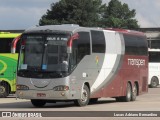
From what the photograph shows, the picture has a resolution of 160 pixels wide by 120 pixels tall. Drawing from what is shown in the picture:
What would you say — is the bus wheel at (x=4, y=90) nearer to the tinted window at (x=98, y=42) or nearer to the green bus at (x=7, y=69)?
the green bus at (x=7, y=69)

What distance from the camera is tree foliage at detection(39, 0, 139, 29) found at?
3428 inches

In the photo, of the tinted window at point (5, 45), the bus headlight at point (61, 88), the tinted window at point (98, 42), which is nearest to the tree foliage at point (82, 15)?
the tinted window at point (5, 45)

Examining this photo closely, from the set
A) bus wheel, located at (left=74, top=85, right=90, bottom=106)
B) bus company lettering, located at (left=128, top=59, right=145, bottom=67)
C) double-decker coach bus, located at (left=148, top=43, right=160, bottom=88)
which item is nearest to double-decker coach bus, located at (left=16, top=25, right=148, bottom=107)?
bus wheel, located at (left=74, top=85, right=90, bottom=106)

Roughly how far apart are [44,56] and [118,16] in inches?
3100

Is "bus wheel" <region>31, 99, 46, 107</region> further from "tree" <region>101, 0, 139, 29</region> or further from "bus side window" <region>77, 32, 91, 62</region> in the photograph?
"tree" <region>101, 0, 139, 29</region>

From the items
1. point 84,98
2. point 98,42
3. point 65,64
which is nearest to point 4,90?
point 98,42

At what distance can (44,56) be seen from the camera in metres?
24.4

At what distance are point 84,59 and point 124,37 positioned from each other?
4.73 metres

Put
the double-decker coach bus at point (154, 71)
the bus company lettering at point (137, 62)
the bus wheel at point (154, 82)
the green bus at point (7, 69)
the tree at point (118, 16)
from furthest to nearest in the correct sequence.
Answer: the tree at point (118, 16) → the bus wheel at point (154, 82) → the double-decker coach bus at point (154, 71) → the green bus at point (7, 69) → the bus company lettering at point (137, 62)

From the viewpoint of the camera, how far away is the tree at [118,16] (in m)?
96.0

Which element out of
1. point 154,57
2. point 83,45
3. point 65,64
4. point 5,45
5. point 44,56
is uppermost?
point 5,45

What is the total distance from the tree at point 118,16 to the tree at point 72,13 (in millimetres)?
5544

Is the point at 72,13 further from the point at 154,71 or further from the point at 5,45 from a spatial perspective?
the point at 5,45

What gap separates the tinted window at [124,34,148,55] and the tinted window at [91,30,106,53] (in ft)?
9.04
